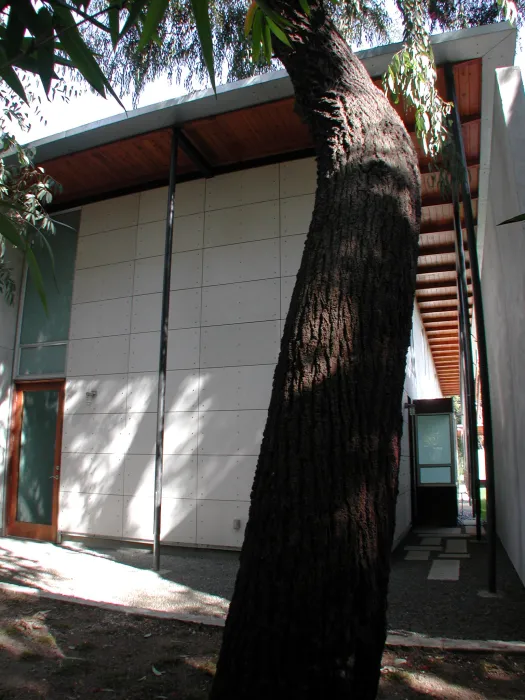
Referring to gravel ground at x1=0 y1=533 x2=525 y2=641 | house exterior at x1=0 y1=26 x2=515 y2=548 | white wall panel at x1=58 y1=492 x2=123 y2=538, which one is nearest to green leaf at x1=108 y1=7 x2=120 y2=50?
gravel ground at x1=0 y1=533 x2=525 y2=641

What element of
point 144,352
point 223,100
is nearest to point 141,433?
point 144,352

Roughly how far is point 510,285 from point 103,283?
4817mm

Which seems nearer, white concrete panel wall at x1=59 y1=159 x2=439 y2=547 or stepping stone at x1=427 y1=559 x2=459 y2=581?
stepping stone at x1=427 y1=559 x2=459 y2=581

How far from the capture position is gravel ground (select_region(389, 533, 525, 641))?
3.61m

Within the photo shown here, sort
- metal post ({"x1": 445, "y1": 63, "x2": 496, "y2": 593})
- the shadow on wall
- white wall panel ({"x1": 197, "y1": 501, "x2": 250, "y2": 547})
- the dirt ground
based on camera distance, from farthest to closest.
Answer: the shadow on wall < white wall panel ({"x1": 197, "y1": 501, "x2": 250, "y2": 547}) < metal post ({"x1": 445, "y1": 63, "x2": 496, "y2": 593}) < the dirt ground

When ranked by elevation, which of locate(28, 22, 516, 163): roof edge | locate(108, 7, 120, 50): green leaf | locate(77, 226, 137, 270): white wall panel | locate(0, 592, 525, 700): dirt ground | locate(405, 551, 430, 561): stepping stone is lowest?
locate(405, 551, 430, 561): stepping stone

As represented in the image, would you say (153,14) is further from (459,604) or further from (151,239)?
(151,239)

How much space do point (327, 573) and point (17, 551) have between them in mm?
5800

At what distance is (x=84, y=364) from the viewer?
275 inches

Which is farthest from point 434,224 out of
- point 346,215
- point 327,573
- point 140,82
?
point 327,573

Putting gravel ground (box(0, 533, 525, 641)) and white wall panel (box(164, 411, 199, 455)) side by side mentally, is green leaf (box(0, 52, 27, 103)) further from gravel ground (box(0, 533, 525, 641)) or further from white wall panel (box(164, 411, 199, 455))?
white wall panel (box(164, 411, 199, 455))

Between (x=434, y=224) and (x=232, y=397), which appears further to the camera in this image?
(x=434, y=224)

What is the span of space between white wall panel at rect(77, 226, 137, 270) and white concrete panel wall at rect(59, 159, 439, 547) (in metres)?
0.02

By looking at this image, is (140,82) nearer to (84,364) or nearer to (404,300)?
(84,364)
